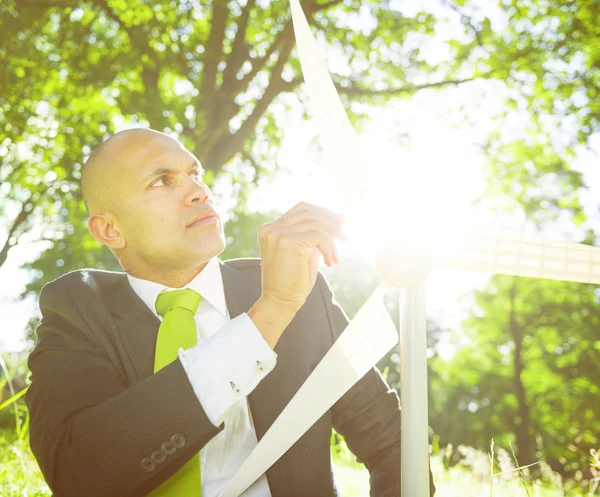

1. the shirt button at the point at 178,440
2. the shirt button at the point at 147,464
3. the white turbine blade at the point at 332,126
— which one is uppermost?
the white turbine blade at the point at 332,126

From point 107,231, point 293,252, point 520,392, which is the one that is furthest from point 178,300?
point 520,392

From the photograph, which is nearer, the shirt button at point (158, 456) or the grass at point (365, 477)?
the shirt button at point (158, 456)

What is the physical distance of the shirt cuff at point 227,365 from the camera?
186 centimetres

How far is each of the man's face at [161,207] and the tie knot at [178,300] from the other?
18 cm

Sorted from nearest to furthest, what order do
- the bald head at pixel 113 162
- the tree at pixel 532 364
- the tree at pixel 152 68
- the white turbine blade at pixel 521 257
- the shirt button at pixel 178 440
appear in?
the white turbine blade at pixel 521 257, the shirt button at pixel 178 440, the bald head at pixel 113 162, the tree at pixel 152 68, the tree at pixel 532 364

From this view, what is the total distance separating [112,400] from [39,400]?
46cm

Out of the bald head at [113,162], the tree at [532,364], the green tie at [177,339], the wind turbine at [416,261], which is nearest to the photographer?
the wind turbine at [416,261]

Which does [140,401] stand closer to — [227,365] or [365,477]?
[227,365]

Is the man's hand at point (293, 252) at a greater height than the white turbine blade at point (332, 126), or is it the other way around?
the white turbine blade at point (332, 126)

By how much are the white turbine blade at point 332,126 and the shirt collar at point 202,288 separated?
3.75 feet

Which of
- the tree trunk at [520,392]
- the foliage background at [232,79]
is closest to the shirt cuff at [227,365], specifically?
the foliage background at [232,79]

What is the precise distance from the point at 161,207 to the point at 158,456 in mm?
1329

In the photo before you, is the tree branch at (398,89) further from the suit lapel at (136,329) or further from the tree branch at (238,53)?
the suit lapel at (136,329)

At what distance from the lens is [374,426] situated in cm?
273
